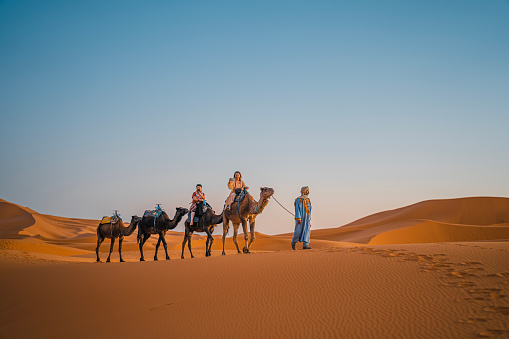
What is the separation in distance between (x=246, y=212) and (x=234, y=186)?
1507 millimetres

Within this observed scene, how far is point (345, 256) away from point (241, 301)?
3975 mm

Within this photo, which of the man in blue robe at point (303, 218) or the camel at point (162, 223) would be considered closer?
the man in blue robe at point (303, 218)

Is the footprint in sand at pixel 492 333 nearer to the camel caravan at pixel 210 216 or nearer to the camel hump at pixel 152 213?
the camel caravan at pixel 210 216

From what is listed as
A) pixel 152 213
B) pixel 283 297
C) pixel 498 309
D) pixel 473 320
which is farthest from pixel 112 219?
pixel 498 309

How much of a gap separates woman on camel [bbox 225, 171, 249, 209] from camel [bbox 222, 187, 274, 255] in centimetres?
26

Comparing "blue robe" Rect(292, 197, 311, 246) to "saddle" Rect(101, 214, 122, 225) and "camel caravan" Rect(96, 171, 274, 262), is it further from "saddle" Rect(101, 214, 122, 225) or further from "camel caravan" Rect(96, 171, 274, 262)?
"saddle" Rect(101, 214, 122, 225)

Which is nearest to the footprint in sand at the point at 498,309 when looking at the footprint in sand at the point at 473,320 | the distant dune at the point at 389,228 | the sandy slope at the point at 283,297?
the sandy slope at the point at 283,297

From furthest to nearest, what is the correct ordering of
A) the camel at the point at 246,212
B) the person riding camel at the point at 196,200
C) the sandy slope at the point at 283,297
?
the person riding camel at the point at 196,200 → the camel at the point at 246,212 → the sandy slope at the point at 283,297

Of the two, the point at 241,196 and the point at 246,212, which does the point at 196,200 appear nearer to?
the point at 241,196

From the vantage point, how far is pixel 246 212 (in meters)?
14.9

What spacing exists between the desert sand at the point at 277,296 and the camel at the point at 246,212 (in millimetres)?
2204

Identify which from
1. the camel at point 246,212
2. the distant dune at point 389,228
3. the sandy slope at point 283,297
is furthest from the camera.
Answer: the distant dune at point 389,228

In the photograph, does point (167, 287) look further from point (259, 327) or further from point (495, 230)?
point (495, 230)

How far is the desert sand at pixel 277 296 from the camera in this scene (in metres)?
6.97
